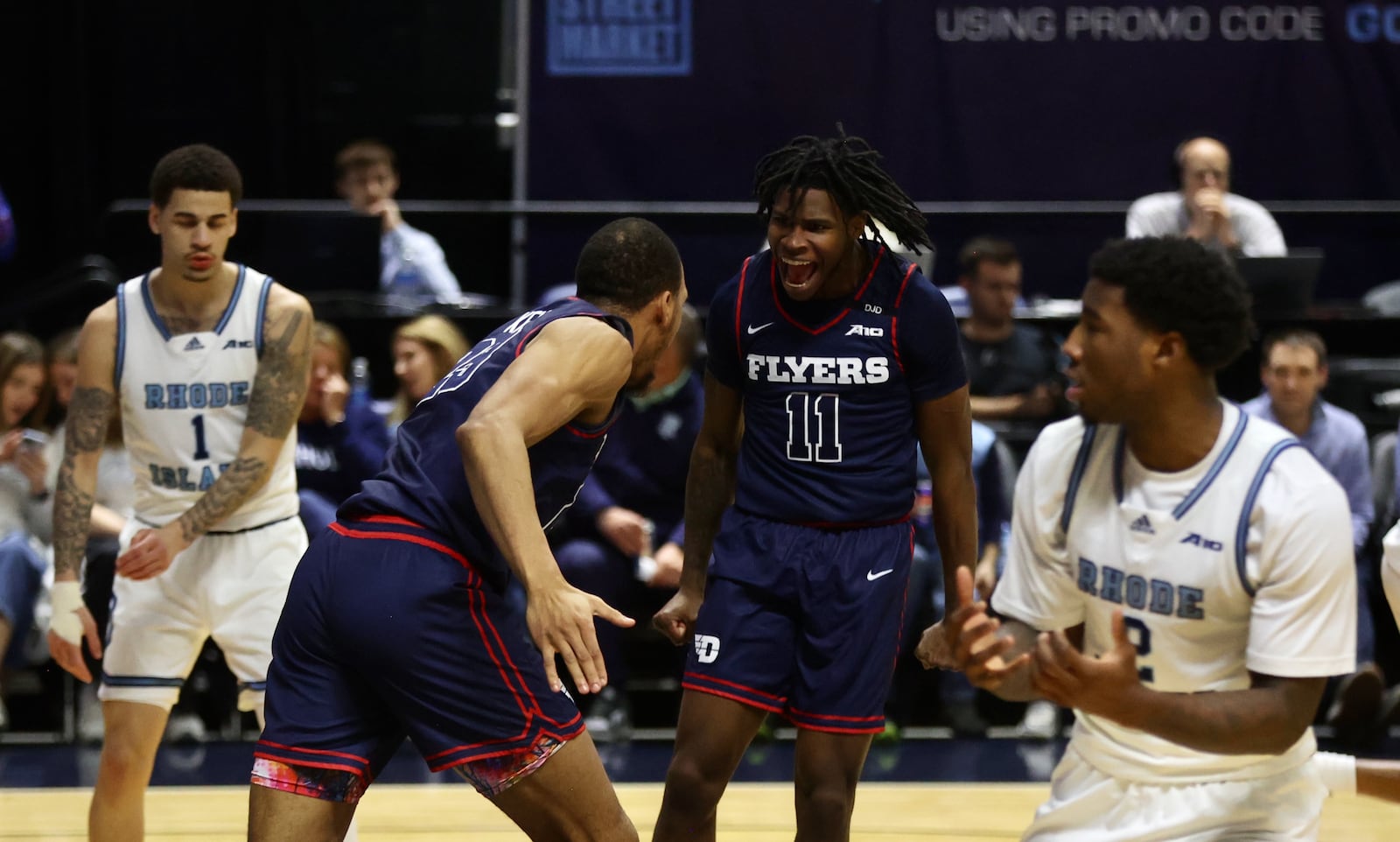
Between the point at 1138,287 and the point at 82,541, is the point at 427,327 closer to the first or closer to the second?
the point at 82,541

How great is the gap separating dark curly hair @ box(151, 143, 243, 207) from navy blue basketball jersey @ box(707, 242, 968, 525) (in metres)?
1.47

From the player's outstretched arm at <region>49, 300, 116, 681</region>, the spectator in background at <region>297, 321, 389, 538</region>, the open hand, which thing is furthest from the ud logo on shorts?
the spectator in background at <region>297, 321, 389, 538</region>

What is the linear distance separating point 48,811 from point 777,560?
285 cm

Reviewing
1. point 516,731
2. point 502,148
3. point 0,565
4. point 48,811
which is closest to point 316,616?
point 516,731

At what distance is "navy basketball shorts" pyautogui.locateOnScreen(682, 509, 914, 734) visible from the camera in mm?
3936

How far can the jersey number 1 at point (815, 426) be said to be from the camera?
4.00m

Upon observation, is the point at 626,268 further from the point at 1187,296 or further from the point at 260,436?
the point at 260,436

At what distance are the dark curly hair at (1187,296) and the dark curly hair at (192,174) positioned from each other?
258 centimetres

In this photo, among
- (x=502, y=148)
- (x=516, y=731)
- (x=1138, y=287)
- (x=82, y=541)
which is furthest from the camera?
(x=502, y=148)

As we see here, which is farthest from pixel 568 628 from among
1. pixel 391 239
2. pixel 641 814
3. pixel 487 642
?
pixel 391 239

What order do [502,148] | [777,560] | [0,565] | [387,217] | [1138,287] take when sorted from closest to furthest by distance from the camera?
[1138,287] → [777,560] → [0,565] → [387,217] → [502,148]

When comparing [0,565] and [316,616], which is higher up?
[316,616]

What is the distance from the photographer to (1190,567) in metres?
2.78

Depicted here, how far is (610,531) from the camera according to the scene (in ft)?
21.1
